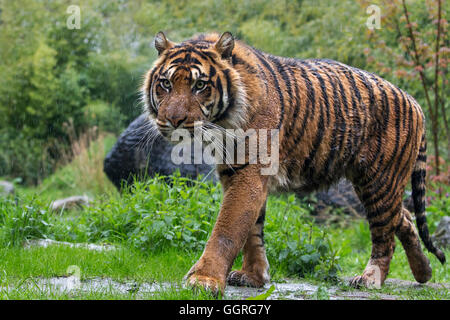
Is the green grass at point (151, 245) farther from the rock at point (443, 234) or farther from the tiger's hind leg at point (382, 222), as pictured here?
the rock at point (443, 234)

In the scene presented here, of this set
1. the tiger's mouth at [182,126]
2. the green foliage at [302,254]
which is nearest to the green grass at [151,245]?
the green foliage at [302,254]

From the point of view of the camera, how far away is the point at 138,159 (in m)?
8.92

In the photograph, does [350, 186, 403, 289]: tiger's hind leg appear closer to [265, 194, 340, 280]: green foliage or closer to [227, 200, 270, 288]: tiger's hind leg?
[265, 194, 340, 280]: green foliage

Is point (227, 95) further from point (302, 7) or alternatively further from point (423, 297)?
point (302, 7)

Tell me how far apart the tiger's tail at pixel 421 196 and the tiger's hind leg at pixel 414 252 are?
13 centimetres

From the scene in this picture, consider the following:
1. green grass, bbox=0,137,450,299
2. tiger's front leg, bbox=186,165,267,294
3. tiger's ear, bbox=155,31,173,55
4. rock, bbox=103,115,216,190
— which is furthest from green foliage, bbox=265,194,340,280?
rock, bbox=103,115,216,190

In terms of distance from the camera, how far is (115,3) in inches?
759

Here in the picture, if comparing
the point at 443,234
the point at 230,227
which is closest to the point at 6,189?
the point at 443,234

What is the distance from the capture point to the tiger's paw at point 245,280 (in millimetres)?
4000

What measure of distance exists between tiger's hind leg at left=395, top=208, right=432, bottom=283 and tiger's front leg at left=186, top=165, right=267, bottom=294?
164 centimetres

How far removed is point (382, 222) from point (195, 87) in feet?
6.95

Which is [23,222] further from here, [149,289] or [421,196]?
[421,196]
